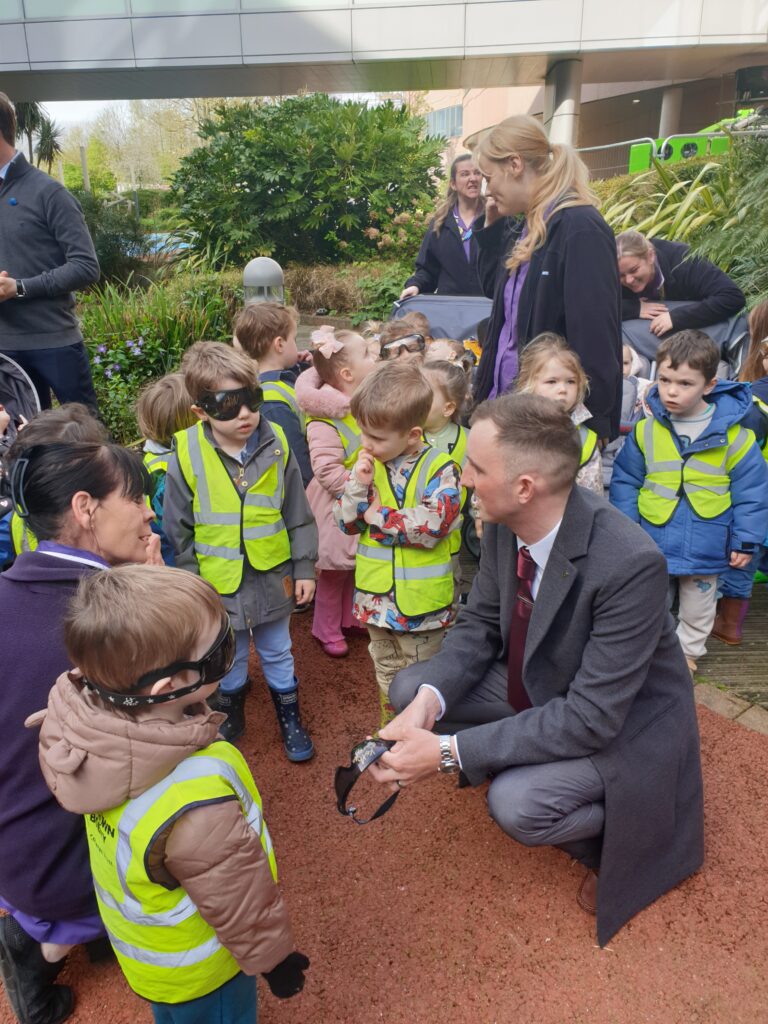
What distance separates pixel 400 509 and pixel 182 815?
163 centimetres

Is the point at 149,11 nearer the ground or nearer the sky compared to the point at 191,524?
nearer the sky

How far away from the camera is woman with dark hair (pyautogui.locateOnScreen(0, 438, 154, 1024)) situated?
6.35ft

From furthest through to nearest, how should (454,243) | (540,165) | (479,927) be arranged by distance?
(454,243)
(540,165)
(479,927)

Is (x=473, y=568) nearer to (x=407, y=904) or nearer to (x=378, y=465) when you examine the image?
(x=378, y=465)

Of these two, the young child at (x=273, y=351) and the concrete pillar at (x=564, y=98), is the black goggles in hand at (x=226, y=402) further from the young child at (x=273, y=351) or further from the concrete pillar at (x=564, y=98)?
the concrete pillar at (x=564, y=98)

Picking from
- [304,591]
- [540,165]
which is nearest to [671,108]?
[540,165]

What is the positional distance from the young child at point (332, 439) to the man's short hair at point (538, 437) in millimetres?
1487

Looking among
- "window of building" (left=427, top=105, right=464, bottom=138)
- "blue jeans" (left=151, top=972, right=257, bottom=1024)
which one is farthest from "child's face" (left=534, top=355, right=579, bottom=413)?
"window of building" (left=427, top=105, right=464, bottom=138)

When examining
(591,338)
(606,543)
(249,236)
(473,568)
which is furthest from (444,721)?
(249,236)

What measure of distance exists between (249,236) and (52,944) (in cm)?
1064

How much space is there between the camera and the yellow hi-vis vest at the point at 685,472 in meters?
3.46

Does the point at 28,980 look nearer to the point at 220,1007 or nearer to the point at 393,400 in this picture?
the point at 220,1007

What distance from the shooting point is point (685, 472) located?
138 inches

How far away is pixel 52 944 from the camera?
2049 millimetres
